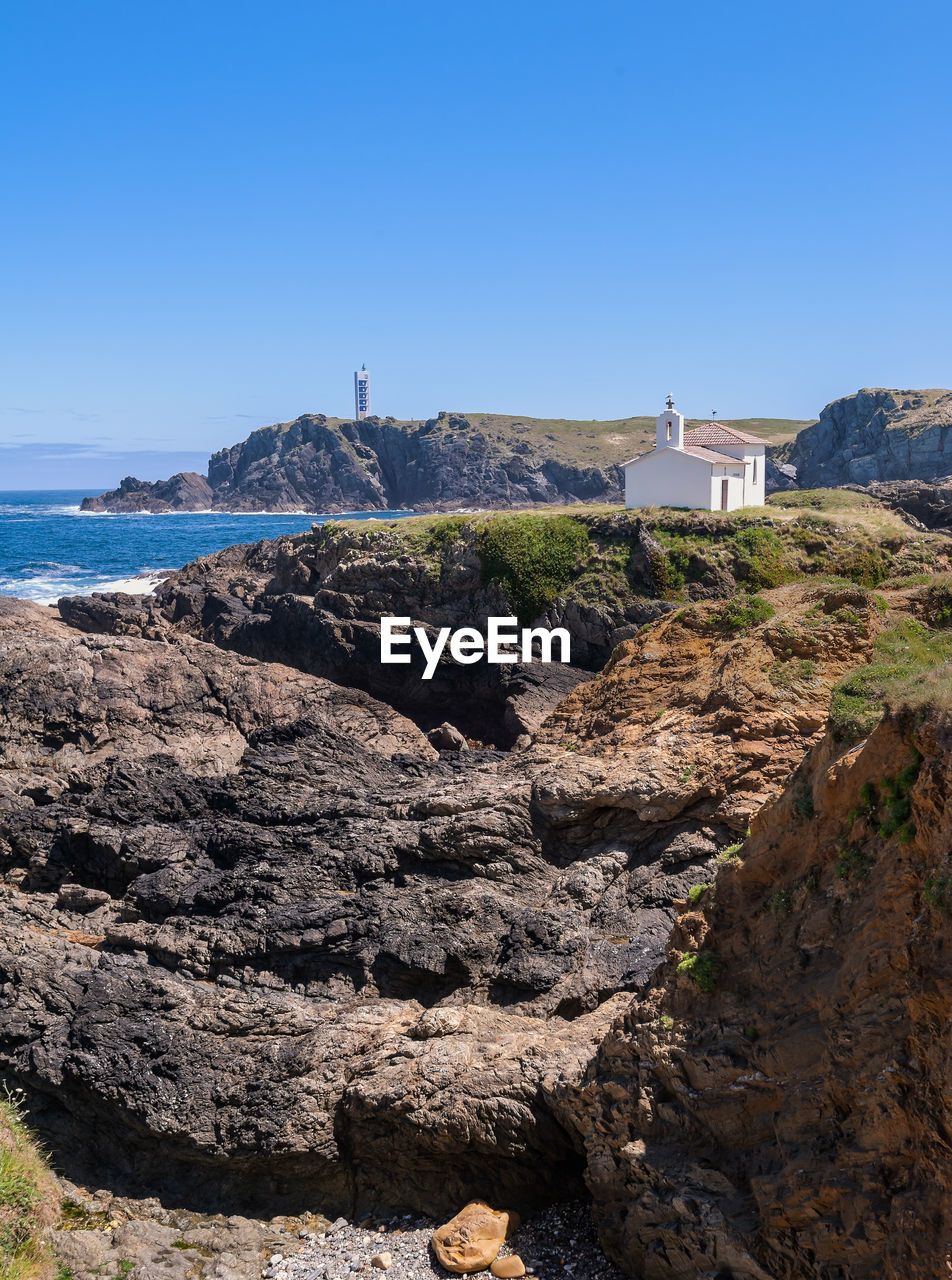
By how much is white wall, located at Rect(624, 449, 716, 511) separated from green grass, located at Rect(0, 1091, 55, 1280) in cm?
3605

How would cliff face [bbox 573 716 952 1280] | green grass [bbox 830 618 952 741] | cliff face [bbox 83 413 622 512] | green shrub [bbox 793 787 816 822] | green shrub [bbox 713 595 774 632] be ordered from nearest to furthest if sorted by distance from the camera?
cliff face [bbox 573 716 952 1280]
green grass [bbox 830 618 952 741]
green shrub [bbox 793 787 816 822]
green shrub [bbox 713 595 774 632]
cliff face [bbox 83 413 622 512]

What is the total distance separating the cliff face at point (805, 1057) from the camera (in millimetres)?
7379

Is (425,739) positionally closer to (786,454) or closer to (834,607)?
(834,607)

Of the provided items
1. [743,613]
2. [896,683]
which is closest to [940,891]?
[896,683]

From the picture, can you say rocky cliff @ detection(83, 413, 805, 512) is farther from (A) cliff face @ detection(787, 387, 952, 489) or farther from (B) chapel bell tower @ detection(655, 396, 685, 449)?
(B) chapel bell tower @ detection(655, 396, 685, 449)

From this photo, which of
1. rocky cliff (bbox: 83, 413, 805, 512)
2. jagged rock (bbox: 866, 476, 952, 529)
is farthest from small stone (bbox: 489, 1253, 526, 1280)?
rocky cliff (bbox: 83, 413, 805, 512)

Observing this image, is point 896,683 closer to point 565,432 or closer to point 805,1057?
point 805,1057

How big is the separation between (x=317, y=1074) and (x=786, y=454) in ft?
387

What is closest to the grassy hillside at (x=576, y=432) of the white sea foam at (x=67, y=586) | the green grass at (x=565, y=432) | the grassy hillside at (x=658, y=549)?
the green grass at (x=565, y=432)

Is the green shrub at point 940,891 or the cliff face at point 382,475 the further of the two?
the cliff face at point 382,475

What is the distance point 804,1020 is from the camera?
856 centimetres

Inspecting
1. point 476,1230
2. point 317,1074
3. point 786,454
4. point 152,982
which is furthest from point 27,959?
point 786,454

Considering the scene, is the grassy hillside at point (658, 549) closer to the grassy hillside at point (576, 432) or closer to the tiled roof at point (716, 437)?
the tiled roof at point (716, 437)

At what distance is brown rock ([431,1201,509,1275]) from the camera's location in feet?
32.6
